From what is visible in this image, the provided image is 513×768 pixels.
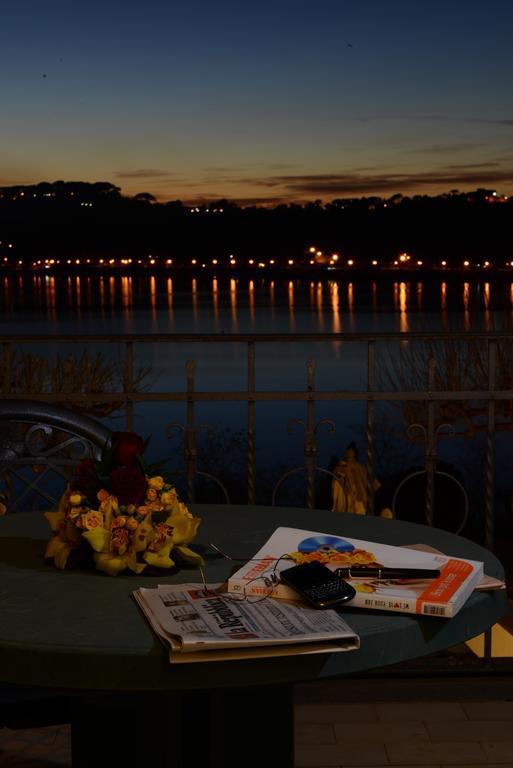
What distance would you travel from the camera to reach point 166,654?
1.15 m

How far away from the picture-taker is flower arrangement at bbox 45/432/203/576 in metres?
1.43

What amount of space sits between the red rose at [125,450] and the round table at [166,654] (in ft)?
0.57

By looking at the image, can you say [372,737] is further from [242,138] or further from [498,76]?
[242,138]

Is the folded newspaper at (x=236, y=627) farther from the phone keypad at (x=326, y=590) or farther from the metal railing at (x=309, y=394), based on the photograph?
the metal railing at (x=309, y=394)

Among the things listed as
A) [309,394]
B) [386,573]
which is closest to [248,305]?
[309,394]

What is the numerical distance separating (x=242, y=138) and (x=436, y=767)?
1559 inches

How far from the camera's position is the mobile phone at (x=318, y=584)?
4.18ft

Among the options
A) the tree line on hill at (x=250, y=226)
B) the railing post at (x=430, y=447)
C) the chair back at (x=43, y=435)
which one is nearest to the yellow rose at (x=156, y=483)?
the chair back at (x=43, y=435)

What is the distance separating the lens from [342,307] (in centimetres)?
4622

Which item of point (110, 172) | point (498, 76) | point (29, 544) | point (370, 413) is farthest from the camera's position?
point (110, 172)

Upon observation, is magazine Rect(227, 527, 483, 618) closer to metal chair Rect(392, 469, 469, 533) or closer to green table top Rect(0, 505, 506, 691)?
green table top Rect(0, 505, 506, 691)

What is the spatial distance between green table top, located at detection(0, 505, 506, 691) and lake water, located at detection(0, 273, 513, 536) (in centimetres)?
183

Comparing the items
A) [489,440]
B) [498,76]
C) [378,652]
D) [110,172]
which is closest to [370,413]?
[489,440]

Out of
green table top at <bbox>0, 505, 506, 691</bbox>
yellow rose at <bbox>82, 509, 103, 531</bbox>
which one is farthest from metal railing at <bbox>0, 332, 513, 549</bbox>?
yellow rose at <bbox>82, 509, 103, 531</bbox>
